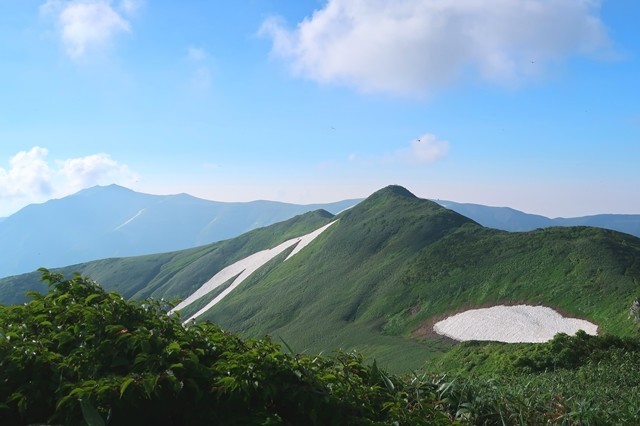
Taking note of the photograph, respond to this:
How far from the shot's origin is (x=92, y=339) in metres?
3.80

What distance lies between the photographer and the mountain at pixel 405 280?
47.1 m

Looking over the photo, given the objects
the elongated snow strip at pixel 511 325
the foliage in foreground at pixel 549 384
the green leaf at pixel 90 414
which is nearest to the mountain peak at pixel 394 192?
the elongated snow strip at pixel 511 325

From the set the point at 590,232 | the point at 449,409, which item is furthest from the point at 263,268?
the point at 449,409

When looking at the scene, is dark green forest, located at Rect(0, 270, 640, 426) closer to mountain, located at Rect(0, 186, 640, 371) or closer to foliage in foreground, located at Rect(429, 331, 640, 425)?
foliage in foreground, located at Rect(429, 331, 640, 425)

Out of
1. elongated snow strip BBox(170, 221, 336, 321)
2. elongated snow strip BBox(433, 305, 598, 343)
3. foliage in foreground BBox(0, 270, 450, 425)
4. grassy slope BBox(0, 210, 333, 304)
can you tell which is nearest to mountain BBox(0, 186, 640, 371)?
elongated snow strip BBox(170, 221, 336, 321)

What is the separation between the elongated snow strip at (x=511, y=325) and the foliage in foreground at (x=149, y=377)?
4110 cm

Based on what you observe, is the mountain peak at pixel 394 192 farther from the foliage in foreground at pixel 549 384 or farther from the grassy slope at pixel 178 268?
the foliage in foreground at pixel 549 384

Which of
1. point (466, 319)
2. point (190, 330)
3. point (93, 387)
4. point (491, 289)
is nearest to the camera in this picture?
point (93, 387)

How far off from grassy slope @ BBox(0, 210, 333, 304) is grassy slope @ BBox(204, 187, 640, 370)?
31656mm

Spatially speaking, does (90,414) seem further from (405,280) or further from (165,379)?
(405,280)

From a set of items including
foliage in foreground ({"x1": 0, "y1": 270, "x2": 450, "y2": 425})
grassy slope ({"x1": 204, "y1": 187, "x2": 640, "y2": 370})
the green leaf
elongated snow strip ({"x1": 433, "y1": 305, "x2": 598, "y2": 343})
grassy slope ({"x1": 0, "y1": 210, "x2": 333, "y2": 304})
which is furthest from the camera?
grassy slope ({"x1": 0, "y1": 210, "x2": 333, "y2": 304})

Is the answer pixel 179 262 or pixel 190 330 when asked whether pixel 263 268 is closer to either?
pixel 179 262

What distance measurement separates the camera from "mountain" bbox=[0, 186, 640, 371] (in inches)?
1854

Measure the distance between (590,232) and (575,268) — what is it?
433 inches
